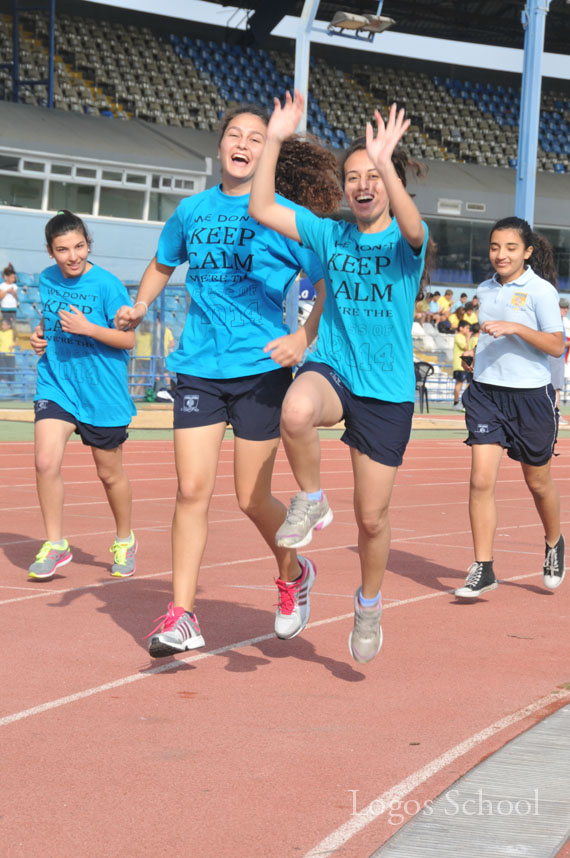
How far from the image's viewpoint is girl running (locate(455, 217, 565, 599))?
674cm

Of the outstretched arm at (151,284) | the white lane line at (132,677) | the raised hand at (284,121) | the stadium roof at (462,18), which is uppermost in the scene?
the stadium roof at (462,18)

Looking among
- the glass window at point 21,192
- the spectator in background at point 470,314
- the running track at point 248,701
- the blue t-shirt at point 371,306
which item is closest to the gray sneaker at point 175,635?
the running track at point 248,701

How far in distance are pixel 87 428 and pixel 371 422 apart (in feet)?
8.52

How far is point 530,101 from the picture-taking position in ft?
51.1

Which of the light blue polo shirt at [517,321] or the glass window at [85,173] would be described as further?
the glass window at [85,173]

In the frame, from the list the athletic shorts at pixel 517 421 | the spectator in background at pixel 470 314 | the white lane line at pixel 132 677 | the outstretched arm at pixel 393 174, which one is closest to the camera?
the white lane line at pixel 132 677

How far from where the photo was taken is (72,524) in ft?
30.7

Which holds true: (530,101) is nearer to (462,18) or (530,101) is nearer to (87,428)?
(87,428)

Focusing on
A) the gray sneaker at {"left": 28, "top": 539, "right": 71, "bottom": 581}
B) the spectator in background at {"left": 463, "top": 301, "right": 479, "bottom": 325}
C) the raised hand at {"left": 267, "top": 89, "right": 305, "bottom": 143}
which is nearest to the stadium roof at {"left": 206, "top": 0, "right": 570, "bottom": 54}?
the spectator in background at {"left": 463, "top": 301, "right": 479, "bottom": 325}

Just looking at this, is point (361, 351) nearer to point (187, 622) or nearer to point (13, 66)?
point (187, 622)

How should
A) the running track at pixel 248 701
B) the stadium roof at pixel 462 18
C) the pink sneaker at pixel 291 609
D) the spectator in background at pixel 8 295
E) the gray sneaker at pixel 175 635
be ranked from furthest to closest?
the stadium roof at pixel 462 18, the spectator in background at pixel 8 295, the pink sneaker at pixel 291 609, the gray sneaker at pixel 175 635, the running track at pixel 248 701

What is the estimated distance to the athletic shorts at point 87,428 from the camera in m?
6.88

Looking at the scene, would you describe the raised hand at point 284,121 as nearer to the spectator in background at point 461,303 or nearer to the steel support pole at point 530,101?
the steel support pole at point 530,101

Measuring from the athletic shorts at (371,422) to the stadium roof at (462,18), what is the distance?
42.4 meters
